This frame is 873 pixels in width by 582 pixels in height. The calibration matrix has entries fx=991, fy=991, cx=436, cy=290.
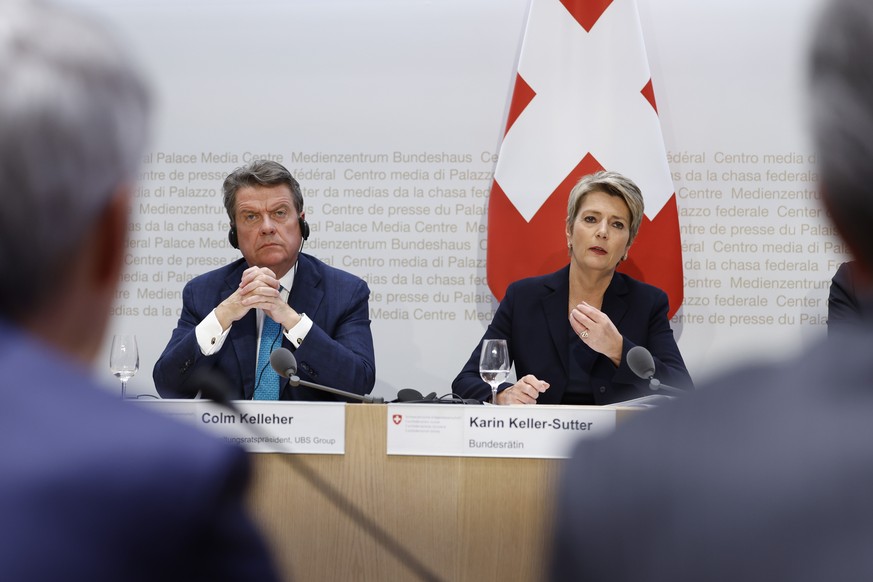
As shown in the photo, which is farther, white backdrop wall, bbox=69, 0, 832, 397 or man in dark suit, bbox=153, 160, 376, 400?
white backdrop wall, bbox=69, 0, 832, 397

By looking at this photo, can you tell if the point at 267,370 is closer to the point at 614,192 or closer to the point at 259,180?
the point at 259,180

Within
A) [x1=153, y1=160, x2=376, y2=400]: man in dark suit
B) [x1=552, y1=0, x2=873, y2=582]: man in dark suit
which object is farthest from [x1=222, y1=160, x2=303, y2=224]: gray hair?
[x1=552, y1=0, x2=873, y2=582]: man in dark suit

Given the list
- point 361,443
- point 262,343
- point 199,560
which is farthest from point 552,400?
point 199,560

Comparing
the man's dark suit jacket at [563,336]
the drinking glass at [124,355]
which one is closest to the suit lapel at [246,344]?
the drinking glass at [124,355]

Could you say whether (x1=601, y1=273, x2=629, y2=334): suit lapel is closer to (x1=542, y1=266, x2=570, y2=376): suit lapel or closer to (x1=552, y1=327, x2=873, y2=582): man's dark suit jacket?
(x1=542, y1=266, x2=570, y2=376): suit lapel

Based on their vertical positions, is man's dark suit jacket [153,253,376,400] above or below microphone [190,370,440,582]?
above

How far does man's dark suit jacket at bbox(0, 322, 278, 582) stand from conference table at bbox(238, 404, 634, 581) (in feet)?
5.71

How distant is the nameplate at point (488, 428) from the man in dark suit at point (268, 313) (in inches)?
45.1

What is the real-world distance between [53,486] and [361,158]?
4304 millimetres

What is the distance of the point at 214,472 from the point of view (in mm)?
698

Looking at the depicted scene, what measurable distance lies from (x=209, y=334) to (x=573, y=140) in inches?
76.8

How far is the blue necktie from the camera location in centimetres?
376

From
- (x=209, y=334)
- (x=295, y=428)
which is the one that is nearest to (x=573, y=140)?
(x=209, y=334)

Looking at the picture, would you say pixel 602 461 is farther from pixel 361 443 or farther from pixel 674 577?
pixel 361 443
